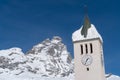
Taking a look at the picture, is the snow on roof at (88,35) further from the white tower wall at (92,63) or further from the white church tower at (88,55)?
the white tower wall at (92,63)

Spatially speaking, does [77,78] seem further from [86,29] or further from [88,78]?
[86,29]

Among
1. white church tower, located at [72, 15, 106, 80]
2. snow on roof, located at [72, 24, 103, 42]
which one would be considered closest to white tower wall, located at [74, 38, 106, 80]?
white church tower, located at [72, 15, 106, 80]

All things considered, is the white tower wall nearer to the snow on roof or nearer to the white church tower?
the white church tower

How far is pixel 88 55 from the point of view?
50.2 meters

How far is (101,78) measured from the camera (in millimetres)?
49219

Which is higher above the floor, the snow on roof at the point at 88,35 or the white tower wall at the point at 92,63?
the snow on roof at the point at 88,35

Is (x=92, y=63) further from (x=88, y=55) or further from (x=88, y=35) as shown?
(x=88, y=35)

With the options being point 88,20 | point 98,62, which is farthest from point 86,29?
point 98,62

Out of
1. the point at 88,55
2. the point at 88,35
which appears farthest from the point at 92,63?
the point at 88,35

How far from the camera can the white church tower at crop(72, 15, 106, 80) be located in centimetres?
4941

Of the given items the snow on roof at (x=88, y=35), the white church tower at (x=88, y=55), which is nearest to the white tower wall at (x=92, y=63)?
the white church tower at (x=88, y=55)

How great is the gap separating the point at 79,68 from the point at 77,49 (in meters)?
2.37

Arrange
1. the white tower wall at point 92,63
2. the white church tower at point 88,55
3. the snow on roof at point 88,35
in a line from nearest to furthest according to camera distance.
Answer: the white tower wall at point 92,63
the white church tower at point 88,55
the snow on roof at point 88,35

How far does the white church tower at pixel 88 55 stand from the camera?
1945 inches
